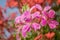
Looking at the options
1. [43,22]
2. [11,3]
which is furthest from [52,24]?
A: [11,3]

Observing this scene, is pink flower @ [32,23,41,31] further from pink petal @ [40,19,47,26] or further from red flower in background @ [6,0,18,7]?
red flower in background @ [6,0,18,7]

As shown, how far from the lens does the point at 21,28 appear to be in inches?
47.7

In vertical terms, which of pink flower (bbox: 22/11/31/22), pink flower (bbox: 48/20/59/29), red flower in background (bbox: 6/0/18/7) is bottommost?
pink flower (bbox: 48/20/59/29)

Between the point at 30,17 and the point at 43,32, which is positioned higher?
the point at 30,17

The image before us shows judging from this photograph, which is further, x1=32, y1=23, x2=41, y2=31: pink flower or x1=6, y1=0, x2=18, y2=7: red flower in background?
x1=6, y1=0, x2=18, y2=7: red flower in background

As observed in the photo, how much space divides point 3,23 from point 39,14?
60cm

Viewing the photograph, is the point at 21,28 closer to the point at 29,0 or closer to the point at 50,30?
the point at 50,30

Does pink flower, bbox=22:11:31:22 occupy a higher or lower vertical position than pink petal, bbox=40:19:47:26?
higher

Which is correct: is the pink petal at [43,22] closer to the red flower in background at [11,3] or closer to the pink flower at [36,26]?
the pink flower at [36,26]

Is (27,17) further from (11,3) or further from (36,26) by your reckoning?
(11,3)

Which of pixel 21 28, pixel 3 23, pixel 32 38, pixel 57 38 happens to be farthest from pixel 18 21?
pixel 3 23

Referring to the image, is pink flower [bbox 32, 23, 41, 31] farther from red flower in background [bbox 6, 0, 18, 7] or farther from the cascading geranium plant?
red flower in background [bbox 6, 0, 18, 7]

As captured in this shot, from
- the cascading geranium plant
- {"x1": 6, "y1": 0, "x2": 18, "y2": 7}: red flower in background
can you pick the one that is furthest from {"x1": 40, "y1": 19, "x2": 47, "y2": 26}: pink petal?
{"x1": 6, "y1": 0, "x2": 18, "y2": 7}: red flower in background

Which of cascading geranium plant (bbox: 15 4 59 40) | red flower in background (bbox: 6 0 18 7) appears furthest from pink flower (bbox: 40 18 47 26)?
red flower in background (bbox: 6 0 18 7)
